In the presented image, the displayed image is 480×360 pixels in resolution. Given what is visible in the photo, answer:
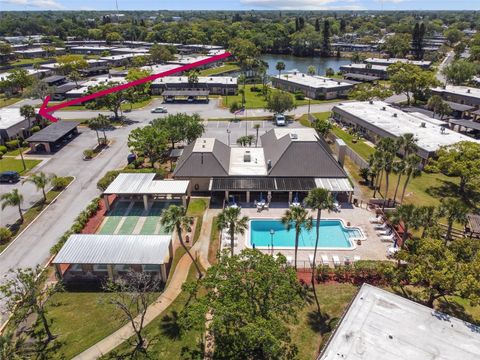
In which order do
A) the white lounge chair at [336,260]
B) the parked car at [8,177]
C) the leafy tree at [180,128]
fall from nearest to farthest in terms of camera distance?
the white lounge chair at [336,260] → the parked car at [8,177] → the leafy tree at [180,128]

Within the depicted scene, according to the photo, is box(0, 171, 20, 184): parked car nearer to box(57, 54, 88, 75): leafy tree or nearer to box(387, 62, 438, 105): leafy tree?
box(57, 54, 88, 75): leafy tree

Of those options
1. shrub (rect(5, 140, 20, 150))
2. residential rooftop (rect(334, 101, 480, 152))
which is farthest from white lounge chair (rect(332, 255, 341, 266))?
shrub (rect(5, 140, 20, 150))

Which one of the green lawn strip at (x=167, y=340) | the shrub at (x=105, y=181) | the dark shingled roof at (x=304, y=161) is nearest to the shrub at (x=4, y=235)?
the shrub at (x=105, y=181)

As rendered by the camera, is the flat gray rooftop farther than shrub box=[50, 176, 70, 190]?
No

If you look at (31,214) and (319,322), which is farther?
(31,214)

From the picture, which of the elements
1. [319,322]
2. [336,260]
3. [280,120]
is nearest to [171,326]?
[319,322]

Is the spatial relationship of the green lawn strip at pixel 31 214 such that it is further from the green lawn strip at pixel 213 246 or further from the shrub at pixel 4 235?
the green lawn strip at pixel 213 246

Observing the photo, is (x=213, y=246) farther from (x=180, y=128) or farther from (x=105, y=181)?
(x=180, y=128)
